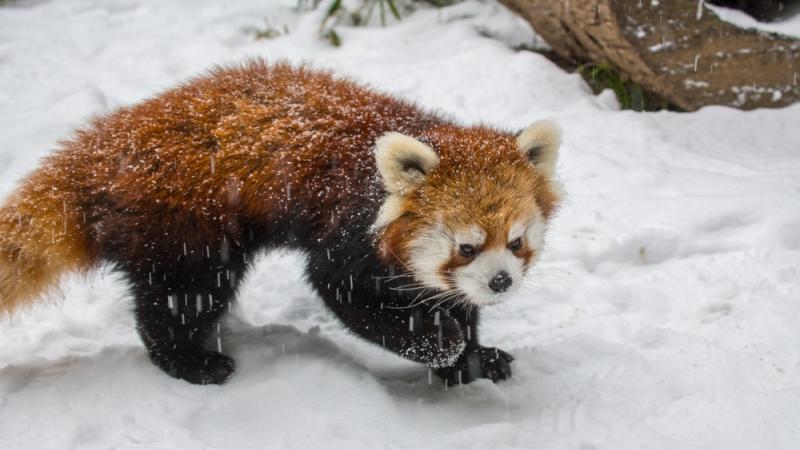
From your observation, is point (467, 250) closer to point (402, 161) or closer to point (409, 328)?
point (402, 161)

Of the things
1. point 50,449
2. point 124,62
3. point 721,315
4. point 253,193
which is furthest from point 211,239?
point 124,62

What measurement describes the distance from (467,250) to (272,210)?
3.56ft

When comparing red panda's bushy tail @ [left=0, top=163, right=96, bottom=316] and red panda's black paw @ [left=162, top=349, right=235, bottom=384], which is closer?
red panda's bushy tail @ [left=0, top=163, right=96, bottom=316]

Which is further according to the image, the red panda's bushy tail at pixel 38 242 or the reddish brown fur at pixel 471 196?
the red panda's bushy tail at pixel 38 242

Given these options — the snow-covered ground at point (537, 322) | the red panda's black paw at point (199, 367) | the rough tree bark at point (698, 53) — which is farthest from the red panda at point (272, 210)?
the rough tree bark at point (698, 53)

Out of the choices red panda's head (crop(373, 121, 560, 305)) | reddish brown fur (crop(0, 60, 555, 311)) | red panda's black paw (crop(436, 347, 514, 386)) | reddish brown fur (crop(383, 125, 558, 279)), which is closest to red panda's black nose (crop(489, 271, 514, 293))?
red panda's head (crop(373, 121, 560, 305))

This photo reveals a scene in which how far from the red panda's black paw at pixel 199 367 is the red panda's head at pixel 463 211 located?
1106mm

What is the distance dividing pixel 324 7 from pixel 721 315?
588cm

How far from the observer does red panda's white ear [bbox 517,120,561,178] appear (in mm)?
3842

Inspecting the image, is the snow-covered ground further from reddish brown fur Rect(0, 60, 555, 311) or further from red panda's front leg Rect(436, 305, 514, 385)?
reddish brown fur Rect(0, 60, 555, 311)

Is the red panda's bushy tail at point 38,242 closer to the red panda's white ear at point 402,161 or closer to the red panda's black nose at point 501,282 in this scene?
the red panda's white ear at point 402,161

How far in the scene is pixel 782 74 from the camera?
6.52 metres

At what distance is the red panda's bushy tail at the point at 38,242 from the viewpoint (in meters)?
3.96

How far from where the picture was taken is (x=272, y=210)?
13.4 ft
